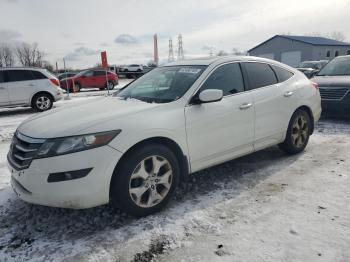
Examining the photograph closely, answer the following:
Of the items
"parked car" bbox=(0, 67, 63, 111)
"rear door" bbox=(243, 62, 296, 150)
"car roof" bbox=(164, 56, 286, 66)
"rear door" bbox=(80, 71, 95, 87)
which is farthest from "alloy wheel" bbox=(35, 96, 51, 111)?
"rear door" bbox=(80, 71, 95, 87)

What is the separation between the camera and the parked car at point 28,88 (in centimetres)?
1112

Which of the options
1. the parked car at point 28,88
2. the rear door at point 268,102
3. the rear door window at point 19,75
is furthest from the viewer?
the rear door window at point 19,75

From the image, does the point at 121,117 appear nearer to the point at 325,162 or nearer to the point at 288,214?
the point at 288,214

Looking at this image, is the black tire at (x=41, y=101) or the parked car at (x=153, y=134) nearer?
the parked car at (x=153, y=134)

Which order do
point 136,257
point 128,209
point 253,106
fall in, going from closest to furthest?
point 136,257
point 128,209
point 253,106

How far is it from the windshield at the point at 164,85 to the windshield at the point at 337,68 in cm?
584

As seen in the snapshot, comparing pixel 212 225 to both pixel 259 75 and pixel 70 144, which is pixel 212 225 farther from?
pixel 259 75

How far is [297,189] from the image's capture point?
3.86 metres

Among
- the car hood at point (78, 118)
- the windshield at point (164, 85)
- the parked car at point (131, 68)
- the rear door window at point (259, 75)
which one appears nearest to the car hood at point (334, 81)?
the rear door window at point (259, 75)

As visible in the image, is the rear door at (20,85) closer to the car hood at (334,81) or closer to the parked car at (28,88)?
the parked car at (28,88)

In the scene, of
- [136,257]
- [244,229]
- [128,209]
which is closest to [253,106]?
[244,229]

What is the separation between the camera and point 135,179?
3.16 m

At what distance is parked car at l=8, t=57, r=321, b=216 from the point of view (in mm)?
2893

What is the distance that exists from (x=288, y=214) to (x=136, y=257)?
5.25 ft
